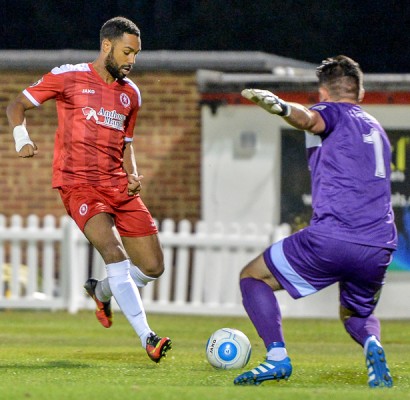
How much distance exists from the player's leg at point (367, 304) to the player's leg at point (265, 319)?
0.45 metres

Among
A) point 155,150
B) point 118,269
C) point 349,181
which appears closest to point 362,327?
point 349,181

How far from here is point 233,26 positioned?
90.7 ft

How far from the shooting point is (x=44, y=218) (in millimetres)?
17703

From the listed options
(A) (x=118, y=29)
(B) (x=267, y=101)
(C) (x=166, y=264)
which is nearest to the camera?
(B) (x=267, y=101)

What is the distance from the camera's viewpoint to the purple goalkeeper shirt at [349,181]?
7.94 m

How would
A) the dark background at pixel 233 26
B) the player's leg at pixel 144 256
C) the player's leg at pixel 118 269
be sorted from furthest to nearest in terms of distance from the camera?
the dark background at pixel 233 26, the player's leg at pixel 144 256, the player's leg at pixel 118 269

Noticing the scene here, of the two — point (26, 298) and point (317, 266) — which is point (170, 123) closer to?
point (26, 298)

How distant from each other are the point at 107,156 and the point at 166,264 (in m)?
6.76

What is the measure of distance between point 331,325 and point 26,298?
3780 mm

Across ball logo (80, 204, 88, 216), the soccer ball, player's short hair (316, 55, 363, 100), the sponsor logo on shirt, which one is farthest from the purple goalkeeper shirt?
the sponsor logo on shirt

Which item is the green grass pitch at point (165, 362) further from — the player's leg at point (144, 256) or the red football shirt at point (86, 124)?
the red football shirt at point (86, 124)

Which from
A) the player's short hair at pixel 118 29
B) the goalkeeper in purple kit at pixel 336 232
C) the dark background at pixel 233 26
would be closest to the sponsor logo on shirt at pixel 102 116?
the player's short hair at pixel 118 29

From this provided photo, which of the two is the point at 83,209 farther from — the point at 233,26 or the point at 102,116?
the point at 233,26

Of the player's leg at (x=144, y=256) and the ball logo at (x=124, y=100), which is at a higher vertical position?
the ball logo at (x=124, y=100)
